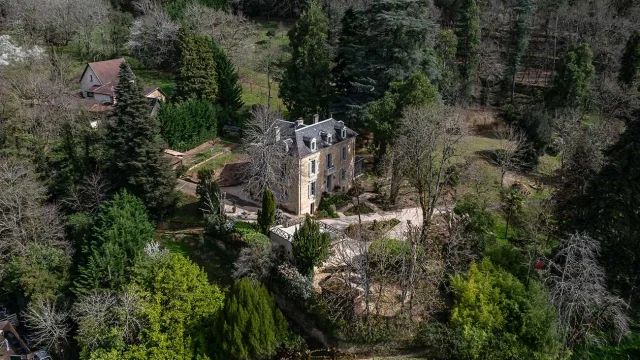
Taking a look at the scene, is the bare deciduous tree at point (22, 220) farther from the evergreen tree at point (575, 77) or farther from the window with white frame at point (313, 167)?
the evergreen tree at point (575, 77)

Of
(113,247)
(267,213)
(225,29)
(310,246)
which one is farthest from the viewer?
(225,29)

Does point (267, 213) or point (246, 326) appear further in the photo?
point (267, 213)

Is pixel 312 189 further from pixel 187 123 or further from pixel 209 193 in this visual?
pixel 187 123

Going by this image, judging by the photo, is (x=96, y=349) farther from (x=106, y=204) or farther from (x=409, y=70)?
(x=409, y=70)

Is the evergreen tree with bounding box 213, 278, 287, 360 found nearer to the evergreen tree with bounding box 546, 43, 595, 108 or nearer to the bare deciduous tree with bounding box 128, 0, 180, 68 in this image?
the evergreen tree with bounding box 546, 43, 595, 108

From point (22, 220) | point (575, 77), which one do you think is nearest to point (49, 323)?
point (22, 220)

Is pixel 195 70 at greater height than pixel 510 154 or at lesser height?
greater
